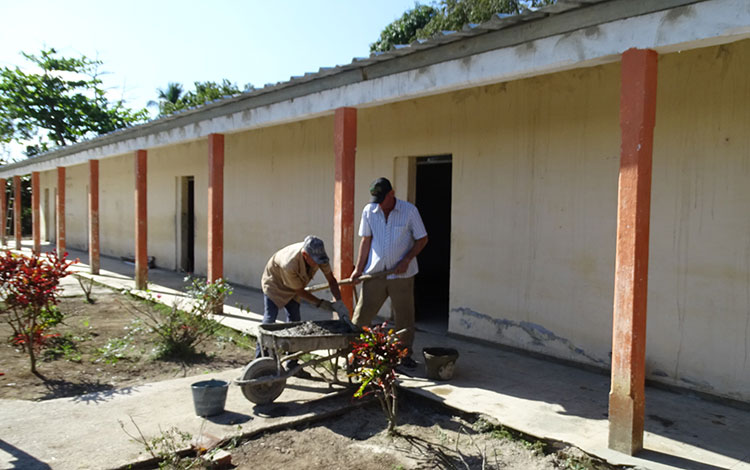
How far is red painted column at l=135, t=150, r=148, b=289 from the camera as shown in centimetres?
1084

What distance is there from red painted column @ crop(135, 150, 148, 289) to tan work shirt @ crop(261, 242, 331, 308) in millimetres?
6187

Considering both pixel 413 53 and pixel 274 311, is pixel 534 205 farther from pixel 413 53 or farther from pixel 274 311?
pixel 274 311

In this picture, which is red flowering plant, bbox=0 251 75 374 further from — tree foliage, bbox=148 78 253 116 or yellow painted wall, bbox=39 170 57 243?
tree foliage, bbox=148 78 253 116

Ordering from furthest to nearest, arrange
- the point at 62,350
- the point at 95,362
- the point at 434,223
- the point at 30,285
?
the point at 434,223 < the point at 62,350 < the point at 95,362 < the point at 30,285

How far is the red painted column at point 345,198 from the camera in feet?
21.3

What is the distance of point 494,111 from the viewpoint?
6.77 meters

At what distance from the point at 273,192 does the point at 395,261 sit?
531 centimetres

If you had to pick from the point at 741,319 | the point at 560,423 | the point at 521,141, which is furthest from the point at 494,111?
the point at 560,423

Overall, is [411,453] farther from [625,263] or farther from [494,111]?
[494,111]

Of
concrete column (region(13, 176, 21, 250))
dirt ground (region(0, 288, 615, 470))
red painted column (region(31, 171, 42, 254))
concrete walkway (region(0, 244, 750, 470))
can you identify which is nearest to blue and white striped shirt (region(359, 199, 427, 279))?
concrete walkway (region(0, 244, 750, 470))

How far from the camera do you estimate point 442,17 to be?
1727cm

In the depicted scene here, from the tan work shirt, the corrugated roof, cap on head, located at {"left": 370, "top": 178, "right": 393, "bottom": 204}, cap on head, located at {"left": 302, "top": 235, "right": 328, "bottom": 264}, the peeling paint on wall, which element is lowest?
the peeling paint on wall

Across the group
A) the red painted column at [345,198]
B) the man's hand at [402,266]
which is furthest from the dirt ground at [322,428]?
the red painted column at [345,198]

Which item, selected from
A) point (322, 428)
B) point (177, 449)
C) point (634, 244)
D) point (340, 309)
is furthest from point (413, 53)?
point (177, 449)
